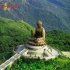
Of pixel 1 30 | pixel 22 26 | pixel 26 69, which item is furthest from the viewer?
pixel 22 26

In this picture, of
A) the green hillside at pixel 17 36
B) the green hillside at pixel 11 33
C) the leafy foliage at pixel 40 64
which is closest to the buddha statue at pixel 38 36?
the leafy foliage at pixel 40 64

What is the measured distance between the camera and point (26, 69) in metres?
27.3

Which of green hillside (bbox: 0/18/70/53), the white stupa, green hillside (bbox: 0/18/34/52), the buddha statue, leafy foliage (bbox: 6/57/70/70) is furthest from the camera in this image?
green hillside (bbox: 0/18/34/52)

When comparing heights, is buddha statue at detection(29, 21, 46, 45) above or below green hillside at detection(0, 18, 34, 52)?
above

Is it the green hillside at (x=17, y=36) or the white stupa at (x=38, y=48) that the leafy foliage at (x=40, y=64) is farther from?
the green hillside at (x=17, y=36)

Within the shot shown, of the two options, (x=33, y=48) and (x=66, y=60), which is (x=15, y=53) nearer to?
(x=33, y=48)

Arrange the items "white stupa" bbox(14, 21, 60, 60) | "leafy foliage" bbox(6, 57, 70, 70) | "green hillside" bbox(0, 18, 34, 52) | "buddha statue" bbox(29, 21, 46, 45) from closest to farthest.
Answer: "leafy foliage" bbox(6, 57, 70, 70)
"white stupa" bbox(14, 21, 60, 60)
"buddha statue" bbox(29, 21, 46, 45)
"green hillside" bbox(0, 18, 34, 52)

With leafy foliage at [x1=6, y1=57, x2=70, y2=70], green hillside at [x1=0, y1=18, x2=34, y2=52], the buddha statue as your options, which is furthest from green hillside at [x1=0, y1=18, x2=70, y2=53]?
leafy foliage at [x1=6, y1=57, x2=70, y2=70]

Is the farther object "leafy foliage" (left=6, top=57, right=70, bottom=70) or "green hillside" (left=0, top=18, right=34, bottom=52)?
"green hillside" (left=0, top=18, right=34, bottom=52)

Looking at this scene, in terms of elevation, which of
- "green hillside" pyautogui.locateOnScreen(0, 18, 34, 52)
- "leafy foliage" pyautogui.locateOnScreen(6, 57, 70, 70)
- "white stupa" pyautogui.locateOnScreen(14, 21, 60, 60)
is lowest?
"green hillside" pyautogui.locateOnScreen(0, 18, 34, 52)

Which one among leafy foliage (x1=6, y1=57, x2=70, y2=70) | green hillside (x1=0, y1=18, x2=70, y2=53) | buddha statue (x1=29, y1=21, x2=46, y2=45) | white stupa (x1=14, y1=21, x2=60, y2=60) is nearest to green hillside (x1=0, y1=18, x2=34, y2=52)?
green hillside (x1=0, y1=18, x2=70, y2=53)

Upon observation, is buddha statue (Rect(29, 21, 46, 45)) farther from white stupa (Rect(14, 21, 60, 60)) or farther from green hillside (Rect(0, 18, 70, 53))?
green hillside (Rect(0, 18, 70, 53))

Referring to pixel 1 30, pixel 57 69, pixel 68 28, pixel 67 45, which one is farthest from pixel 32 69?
pixel 68 28

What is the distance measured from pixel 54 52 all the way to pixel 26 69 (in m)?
5.90
